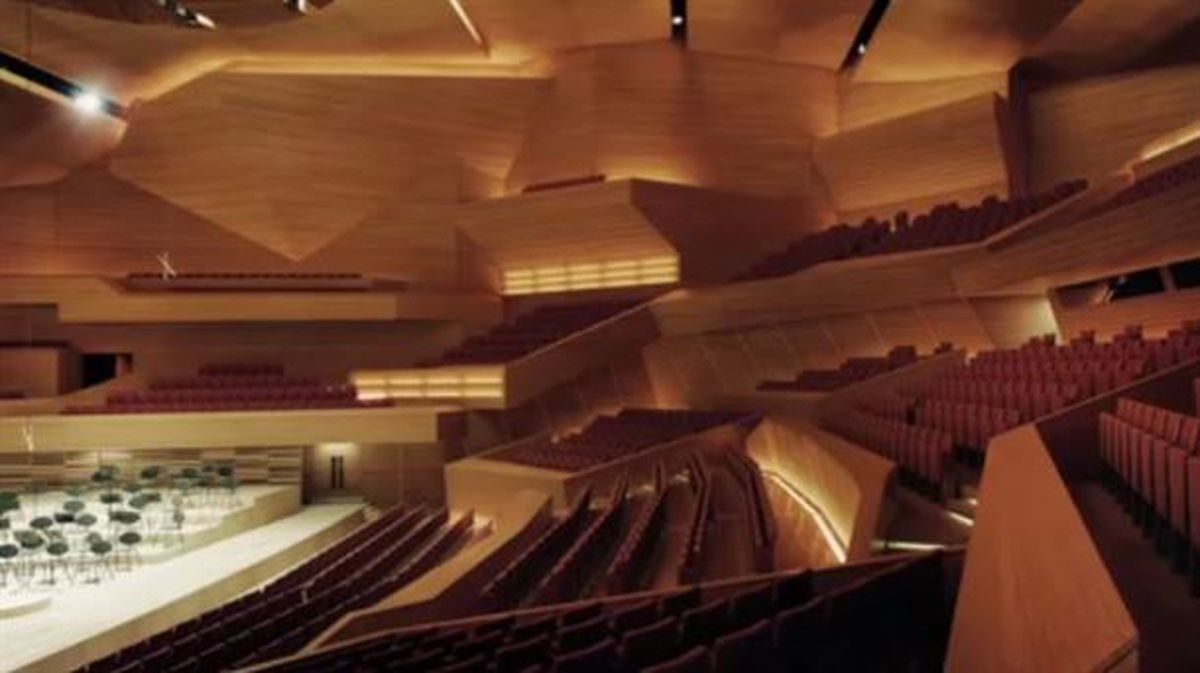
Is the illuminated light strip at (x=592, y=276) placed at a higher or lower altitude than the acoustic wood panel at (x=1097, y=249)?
higher

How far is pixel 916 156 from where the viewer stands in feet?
31.9

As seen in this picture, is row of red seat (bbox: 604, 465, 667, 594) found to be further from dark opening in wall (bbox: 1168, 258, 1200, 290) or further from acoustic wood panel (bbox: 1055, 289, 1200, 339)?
dark opening in wall (bbox: 1168, 258, 1200, 290)

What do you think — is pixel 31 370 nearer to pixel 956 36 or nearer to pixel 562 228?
pixel 562 228

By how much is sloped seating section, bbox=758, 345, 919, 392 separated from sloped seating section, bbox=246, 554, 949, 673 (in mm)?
4493

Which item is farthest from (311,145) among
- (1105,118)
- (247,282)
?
(1105,118)

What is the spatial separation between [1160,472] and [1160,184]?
14.5 feet

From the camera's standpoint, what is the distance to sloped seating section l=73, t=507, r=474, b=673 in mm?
3652

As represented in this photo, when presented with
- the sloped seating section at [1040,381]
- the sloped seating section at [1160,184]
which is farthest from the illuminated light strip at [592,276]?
the sloped seating section at [1040,381]

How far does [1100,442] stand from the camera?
329cm

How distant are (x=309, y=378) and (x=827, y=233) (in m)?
5.33

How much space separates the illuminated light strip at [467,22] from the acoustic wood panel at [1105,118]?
17.0ft

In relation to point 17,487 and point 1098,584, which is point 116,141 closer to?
point 17,487

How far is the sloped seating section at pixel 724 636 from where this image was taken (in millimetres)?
2152

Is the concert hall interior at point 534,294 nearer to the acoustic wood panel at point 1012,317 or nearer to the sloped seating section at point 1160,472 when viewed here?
the acoustic wood panel at point 1012,317
